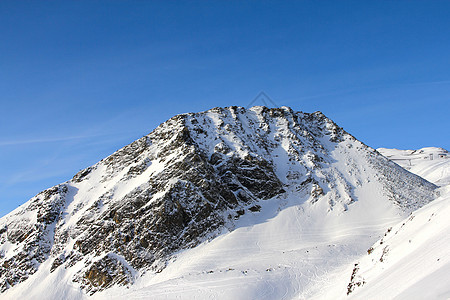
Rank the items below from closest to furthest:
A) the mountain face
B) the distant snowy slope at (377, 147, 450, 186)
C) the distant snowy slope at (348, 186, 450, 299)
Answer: the distant snowy slope at (348, 186, 450, 299) < the mountain face < the distant snowy slope at (377, 147, 450, 186)

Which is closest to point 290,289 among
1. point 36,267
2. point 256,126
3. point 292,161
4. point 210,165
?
point 210,165

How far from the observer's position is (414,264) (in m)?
17.2

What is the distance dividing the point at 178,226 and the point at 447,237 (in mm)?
38873

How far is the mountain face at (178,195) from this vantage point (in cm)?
5012

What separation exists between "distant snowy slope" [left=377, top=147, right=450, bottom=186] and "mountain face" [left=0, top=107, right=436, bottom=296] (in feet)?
119

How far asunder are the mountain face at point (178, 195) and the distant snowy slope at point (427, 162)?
3629 centimetres

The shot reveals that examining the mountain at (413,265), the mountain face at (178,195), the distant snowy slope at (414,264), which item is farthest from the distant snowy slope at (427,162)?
the distant snowy slope at (414,264)

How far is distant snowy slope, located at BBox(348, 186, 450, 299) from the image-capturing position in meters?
13.7

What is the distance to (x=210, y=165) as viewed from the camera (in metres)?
61.5

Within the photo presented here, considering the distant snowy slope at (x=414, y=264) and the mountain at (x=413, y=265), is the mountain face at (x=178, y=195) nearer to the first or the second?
the mountain at (x=413, y=265)

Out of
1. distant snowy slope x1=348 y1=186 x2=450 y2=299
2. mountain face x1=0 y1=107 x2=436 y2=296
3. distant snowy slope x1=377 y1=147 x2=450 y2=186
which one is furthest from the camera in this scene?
distant snowy slope x1=377 y1=147 x2=450 y2=186

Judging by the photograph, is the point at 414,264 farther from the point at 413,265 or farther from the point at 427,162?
the point at 427,162

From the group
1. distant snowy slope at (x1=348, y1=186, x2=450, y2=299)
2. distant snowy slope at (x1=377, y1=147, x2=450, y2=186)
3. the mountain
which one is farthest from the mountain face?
distant snowy slope at (x1=377, y1=147, x2=450, y2=186)

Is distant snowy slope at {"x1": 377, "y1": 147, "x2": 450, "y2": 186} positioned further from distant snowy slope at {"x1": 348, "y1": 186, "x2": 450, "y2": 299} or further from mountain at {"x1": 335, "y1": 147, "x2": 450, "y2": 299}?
distant snowy slope at {"x1": 348, "y1": 186, "x2": 450, "y2": 299}
